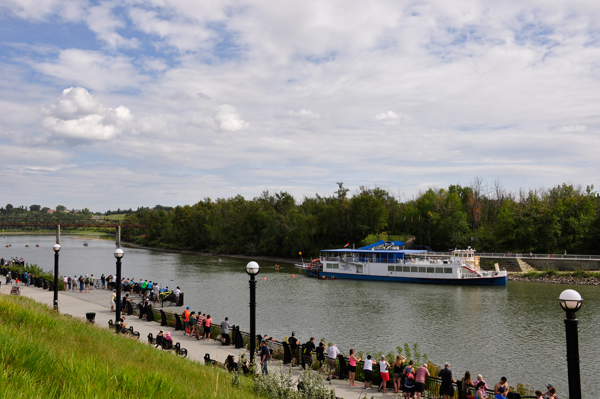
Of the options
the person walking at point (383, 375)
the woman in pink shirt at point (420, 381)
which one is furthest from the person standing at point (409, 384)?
the person walking at point (383, 375)

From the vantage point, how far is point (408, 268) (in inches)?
2276

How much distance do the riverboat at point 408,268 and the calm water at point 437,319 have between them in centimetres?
267

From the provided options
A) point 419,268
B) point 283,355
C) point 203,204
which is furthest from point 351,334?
point 203,204

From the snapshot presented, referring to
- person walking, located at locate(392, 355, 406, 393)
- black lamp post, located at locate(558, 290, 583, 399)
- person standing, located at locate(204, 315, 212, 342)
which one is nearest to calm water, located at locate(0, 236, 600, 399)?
person standing, located at locate(204, 315, 212, 342)

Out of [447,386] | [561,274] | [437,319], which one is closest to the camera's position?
→ [447,386]

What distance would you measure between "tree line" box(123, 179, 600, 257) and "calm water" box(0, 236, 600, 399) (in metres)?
25.9

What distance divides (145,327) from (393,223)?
311 feet

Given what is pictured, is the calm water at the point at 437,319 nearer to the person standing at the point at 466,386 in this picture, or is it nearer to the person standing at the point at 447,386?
the person standing at the point at 447,386

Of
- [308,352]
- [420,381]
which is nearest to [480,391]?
[420,381]

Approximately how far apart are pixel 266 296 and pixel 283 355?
2517 centimetres

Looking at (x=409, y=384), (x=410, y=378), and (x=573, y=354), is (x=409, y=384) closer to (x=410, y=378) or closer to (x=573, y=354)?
(x=410, y=378)

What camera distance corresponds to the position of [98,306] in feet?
97.1

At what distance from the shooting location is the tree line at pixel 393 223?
74.5m

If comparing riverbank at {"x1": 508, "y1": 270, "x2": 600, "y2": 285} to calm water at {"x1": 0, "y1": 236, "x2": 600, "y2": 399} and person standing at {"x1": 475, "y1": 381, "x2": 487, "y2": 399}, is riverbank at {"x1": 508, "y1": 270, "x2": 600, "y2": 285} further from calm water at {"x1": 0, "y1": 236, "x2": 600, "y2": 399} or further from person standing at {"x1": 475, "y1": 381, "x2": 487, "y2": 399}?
person standing at {"x1": 475, "y1": 381, "x2": 487, "y2": 399}
